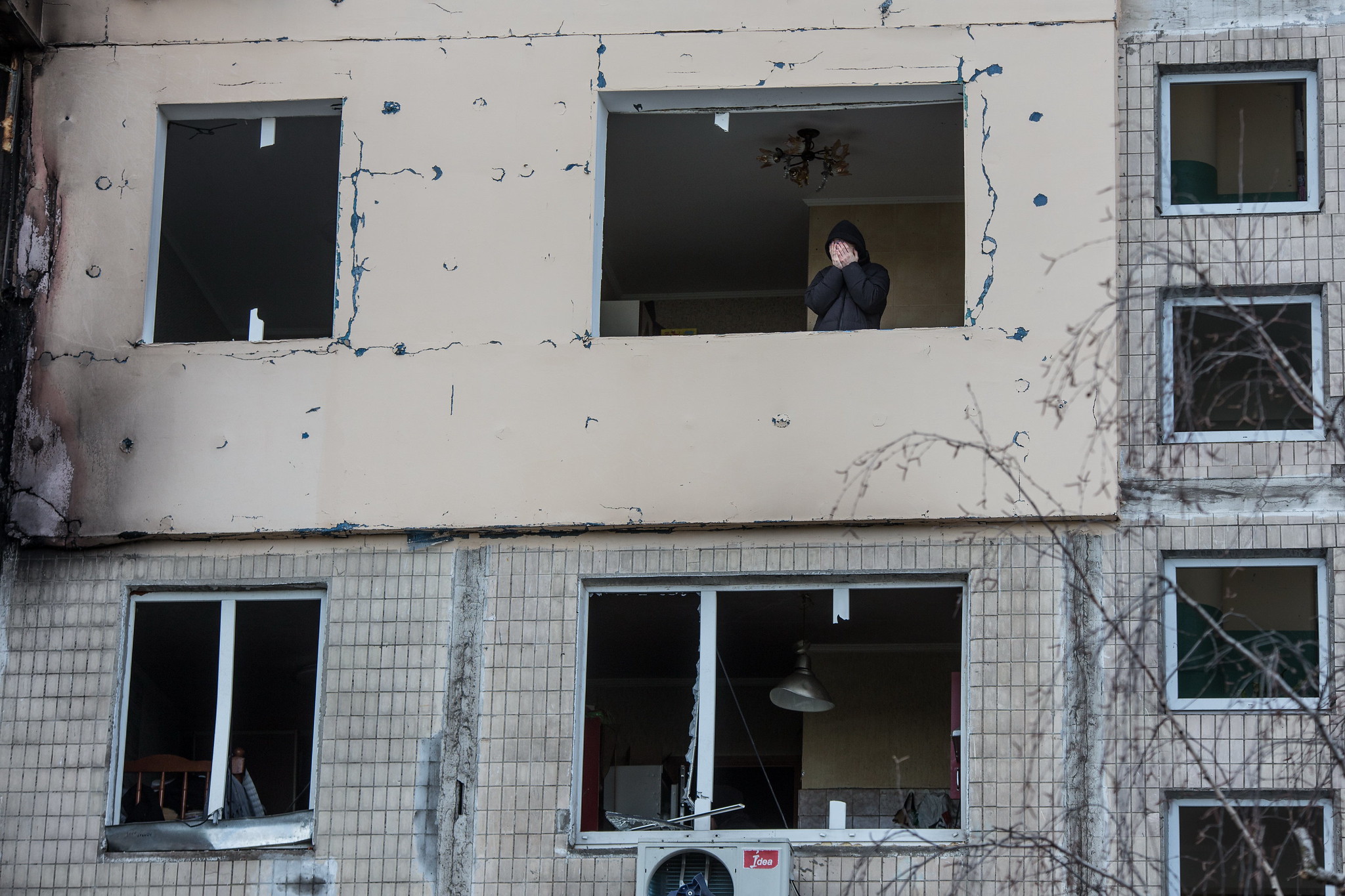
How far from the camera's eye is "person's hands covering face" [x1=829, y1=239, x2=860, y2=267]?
1047 cm

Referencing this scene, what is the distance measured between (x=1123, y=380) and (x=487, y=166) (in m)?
3.93

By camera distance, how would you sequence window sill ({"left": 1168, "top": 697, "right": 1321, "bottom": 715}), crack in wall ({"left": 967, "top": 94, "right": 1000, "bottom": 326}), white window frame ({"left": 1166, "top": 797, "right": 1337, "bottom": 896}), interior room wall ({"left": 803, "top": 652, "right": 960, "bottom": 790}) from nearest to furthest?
white window frame ({"left": 1166, "top": 797, "right": 1337, "bottom": 896}) < window sill ({"left": 1168, "top": 697, "right": 1321, "bottom": 715}) < crack in wall ({"left": 967, "top": 94, "right": 1000, "bottom": 326}) < interior room wall ({"left": 803, "top": 652, "right": 960, "bottom": 790})

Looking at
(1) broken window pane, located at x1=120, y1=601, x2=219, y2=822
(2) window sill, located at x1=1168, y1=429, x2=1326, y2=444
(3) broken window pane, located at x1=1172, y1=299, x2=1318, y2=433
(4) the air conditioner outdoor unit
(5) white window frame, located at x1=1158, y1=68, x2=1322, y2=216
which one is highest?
(5) white window frame, located at x1=1158, y1=68, x2=1322, y2=216

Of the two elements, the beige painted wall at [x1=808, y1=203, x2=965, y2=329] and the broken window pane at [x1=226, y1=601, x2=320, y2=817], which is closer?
the broken window pane at [x1=226, y1=601, x2=320, y2=817]

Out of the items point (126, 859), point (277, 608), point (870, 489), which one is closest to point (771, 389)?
point (870, 489)

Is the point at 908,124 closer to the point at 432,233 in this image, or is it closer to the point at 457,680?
the point at 432,233

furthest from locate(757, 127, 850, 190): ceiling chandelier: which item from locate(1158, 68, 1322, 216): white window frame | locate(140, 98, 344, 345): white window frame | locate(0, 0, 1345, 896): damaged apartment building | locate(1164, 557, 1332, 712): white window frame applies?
locate(1164, 557, 1332, 712): white window frame

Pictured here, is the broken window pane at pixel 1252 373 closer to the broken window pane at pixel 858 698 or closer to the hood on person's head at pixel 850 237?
the hood on person's head at pixel 850 237

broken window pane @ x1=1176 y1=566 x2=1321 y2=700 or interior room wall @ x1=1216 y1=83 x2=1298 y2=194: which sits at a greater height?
interior room wall @ x1=1216 y1=83 x2=1298 y2=194

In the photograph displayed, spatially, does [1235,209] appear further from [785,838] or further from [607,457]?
[785,838]

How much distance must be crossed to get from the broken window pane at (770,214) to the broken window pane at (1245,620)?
2.58 meters

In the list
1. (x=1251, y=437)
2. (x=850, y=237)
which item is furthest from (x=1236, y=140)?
(x=850, y=237)

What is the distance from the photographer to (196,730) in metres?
10.6

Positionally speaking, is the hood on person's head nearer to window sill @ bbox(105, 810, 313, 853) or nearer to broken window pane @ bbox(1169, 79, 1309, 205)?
broken window pane @ bbox(1169, 79, 1309, 205)
